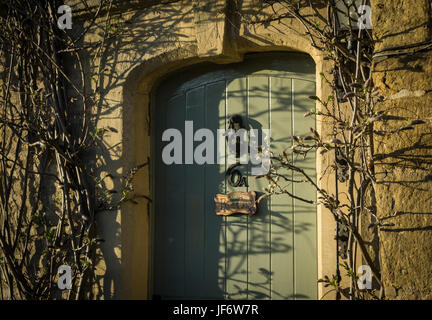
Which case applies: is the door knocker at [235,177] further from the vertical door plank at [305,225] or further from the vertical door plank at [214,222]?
the vertical door plank at [305,225]

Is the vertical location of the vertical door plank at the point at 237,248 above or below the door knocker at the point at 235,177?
below

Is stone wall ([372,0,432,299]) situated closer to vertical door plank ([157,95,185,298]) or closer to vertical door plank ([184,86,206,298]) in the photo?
vertical door plank ([184,86,206,298])

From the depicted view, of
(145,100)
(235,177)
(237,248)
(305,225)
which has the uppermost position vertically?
(145,100)

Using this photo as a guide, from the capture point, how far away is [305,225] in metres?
3.00

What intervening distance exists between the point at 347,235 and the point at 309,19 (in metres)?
1.40

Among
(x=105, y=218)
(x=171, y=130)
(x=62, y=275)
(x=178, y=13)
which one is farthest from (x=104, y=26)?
(x=62, y=275)

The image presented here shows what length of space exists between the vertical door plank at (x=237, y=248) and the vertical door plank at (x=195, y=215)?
0.21 m

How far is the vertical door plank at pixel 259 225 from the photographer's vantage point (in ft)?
10.2

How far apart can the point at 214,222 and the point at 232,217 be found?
5.7 inches

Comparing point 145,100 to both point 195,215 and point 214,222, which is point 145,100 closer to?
point 195,215

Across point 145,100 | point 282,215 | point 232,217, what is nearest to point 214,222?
point 232,217

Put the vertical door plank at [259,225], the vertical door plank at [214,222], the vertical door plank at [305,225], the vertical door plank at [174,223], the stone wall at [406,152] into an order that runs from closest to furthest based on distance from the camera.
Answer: the stone wall at [406,152]
the vertical door plank at [305,225]
the vertical door plank at [259,225]
the vertical door plank at [214,222]
the vertical door plank at [174,223]

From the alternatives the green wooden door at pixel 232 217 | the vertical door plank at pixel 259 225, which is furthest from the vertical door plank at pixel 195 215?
the vertical door plank at pixel 259 225

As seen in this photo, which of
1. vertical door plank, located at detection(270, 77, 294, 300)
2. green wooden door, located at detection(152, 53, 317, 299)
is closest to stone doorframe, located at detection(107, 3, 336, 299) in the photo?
green wooden door, located at detection(152, 53, 317, 299)
